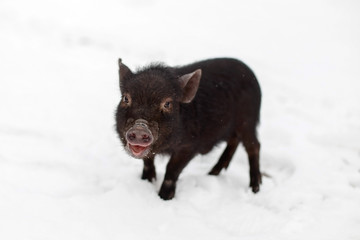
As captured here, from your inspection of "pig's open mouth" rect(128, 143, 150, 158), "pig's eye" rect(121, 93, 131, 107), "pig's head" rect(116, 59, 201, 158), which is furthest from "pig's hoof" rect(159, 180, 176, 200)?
"pig's eye" rect(121, 93, 131, 107)

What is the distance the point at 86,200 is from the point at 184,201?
123cm

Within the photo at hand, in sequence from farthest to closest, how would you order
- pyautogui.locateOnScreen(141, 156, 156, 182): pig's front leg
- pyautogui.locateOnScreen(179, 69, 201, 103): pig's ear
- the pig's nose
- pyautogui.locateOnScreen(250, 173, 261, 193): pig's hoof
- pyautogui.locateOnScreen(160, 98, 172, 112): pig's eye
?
1. pyautogui.locateOnScreen(250, 173, 261, 193): pig's hoof
2. pyautogui.locateOnScreen(141, 156, 156, 182): pig's front leg
3. pyautogui.locateOnScreen(179, 69, 201, 103): pig's ear
4. pyautogui.locateOnScreen(160, 98, 172, 112): pig's eye
5. the pig's nose

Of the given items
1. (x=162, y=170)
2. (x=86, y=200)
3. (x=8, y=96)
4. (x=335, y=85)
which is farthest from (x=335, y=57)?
(x=86, y=200)

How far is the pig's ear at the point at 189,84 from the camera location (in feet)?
16.7

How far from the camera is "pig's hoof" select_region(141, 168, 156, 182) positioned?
5727 millimetres

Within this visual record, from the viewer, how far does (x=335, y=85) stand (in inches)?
429

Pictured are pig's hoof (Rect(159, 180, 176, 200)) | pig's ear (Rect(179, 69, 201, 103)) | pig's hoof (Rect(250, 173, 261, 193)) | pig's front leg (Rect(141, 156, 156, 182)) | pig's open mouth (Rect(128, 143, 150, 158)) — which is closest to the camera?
pig's open mouth (Rect(128, 143, 150, 158))

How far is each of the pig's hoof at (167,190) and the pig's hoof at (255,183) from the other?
50.4 inches

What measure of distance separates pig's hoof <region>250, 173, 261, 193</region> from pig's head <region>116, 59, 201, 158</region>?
1637 millimetres

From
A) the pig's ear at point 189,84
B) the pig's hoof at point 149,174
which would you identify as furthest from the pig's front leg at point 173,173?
the pig's ear at point 189,84

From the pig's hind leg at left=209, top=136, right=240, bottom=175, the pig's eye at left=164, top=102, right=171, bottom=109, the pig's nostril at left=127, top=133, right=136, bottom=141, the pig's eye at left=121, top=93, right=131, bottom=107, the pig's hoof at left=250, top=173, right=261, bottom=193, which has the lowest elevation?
the pig's hoof at left=250, top=173, right=261, bottom=193

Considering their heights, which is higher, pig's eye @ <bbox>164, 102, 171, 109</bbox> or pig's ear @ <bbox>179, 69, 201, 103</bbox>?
pig's ear @ <bbox>179, 69, 201, 103</bbox>

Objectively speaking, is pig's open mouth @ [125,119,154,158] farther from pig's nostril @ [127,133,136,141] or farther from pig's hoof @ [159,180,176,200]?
pig's hoof @ [159,180,176,200]

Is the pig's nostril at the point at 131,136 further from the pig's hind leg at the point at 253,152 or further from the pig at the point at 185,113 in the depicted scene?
the pig's hind leg at the point at 253,152
